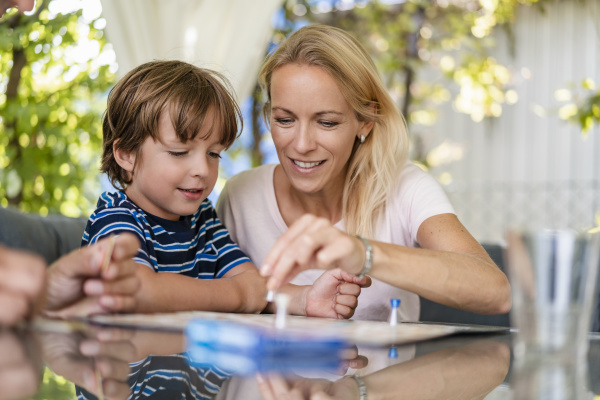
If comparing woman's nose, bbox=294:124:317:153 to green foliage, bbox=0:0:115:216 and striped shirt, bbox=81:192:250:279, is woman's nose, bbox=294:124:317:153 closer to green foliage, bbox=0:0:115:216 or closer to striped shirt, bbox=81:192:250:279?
striped shirt, bbox=81:192:250:279

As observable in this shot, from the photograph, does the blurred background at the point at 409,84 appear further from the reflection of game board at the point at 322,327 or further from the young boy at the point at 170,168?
the reflection of game board at the point at 322,327

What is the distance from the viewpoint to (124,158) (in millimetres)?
1619

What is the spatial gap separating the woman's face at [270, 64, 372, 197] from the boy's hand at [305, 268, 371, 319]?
14.7 inches

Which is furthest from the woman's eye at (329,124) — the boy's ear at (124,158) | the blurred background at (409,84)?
the blurred background at (409,84)

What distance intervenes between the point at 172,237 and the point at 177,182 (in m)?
0.13

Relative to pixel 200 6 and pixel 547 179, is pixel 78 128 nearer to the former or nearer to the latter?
pixel 200 6

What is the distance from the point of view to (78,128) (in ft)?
11.8

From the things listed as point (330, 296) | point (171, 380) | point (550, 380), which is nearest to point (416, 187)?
point (330, 296)

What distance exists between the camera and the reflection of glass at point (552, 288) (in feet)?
2.40

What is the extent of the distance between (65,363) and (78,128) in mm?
3082

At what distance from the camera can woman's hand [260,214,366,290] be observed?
0.99 meters

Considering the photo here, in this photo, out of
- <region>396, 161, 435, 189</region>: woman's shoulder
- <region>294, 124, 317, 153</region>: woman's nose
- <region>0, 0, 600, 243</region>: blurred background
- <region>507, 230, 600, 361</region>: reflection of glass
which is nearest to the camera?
<region>507, 230, 600, 361</region>: reflection of glass

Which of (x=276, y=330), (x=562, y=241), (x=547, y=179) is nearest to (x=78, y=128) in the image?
(x=276, y=330)

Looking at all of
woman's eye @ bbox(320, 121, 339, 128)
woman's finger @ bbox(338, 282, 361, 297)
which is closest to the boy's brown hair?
woman's eye @ bbox(320, 121, 339, 128)
